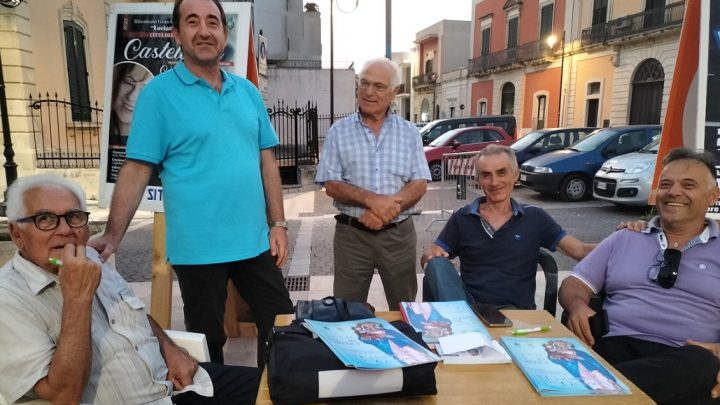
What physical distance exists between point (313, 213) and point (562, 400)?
6.72 metres

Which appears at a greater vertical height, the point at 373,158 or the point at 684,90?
the point at 684,90

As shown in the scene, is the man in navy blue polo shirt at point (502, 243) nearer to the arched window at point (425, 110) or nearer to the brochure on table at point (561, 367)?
the brochure on table at point (561, 367)

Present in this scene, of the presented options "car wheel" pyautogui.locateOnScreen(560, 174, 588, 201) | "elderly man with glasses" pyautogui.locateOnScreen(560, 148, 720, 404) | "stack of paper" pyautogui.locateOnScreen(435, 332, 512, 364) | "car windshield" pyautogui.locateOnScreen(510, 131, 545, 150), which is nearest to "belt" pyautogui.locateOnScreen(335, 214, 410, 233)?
"elderly man with glasses" pyautogui.locateOnScreen(560, 148, 720, 404)

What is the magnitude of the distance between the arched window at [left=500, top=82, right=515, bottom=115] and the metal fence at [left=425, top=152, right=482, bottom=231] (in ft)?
72.6

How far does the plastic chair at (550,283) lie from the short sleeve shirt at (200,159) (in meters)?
1.60

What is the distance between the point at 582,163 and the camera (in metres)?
8.53

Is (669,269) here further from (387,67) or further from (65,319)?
(65,319)

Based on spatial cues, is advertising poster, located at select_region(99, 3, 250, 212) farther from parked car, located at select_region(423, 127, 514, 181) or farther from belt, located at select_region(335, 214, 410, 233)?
parked car, located at select_region(423, 127, 514, 181)

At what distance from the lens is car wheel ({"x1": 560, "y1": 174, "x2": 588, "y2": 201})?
8586 millimetres

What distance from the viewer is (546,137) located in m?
10.4

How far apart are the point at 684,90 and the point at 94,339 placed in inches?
128

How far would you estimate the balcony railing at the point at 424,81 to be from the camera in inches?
1518

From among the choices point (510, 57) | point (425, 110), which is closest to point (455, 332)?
point (510, 57)

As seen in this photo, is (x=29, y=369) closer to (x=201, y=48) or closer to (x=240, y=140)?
(x=240, y=140)
